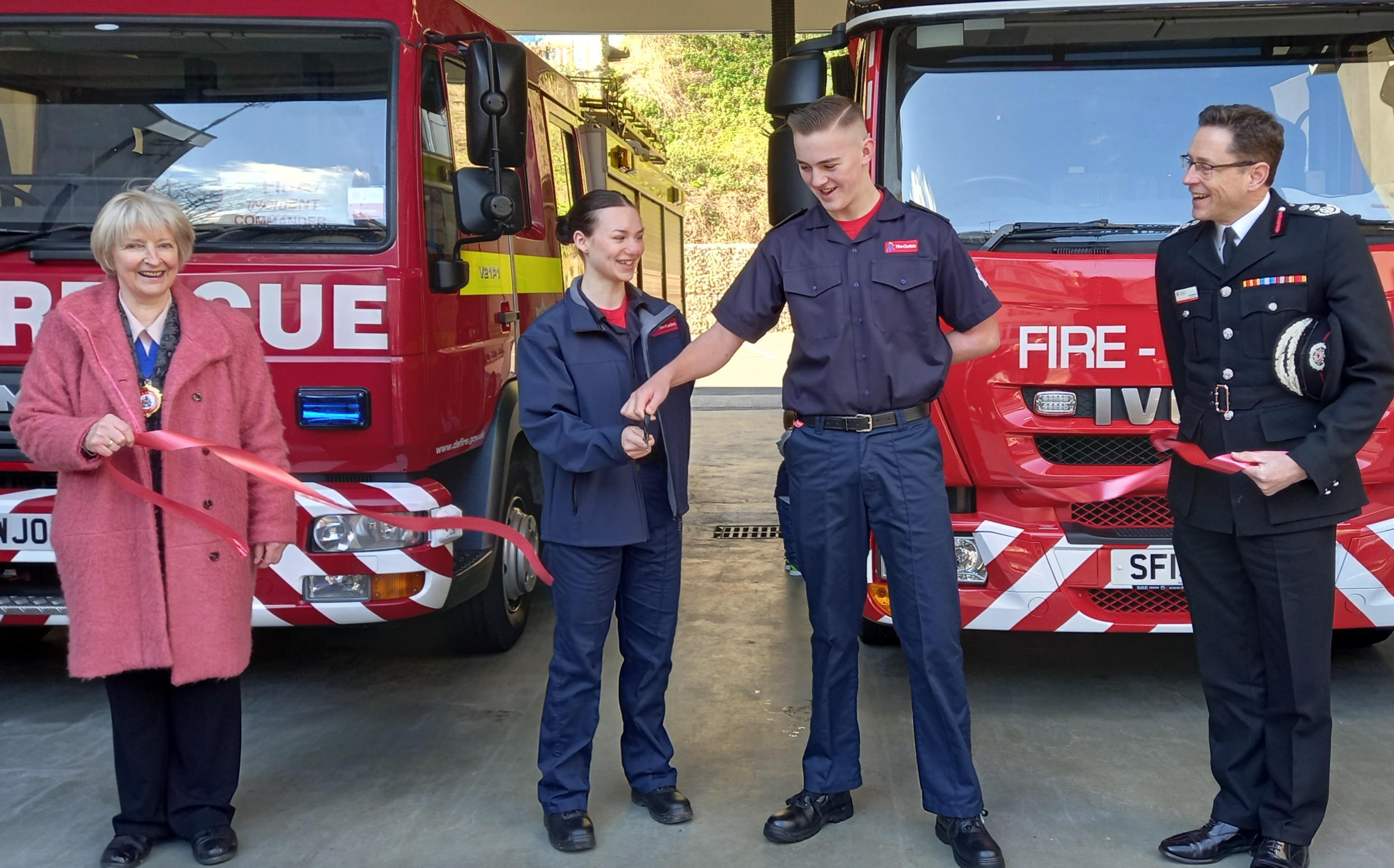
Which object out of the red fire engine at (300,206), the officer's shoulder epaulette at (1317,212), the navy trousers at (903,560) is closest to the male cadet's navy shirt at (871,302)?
the navy trousers at (903,560)

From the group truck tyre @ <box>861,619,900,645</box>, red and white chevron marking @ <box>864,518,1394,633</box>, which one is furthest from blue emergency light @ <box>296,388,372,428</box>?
truck tyre @ <box>861,619,900,645</box>

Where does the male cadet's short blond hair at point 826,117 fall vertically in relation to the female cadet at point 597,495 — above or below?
above

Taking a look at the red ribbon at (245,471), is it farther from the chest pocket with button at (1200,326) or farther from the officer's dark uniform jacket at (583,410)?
the chest pocket with button at (1200,326)

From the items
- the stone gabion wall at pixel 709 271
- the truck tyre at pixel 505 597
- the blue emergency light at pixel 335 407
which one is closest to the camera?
the blue emergency light at pixel 335 407

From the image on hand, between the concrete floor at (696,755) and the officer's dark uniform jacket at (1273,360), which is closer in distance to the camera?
the officer's dark uniform jacket at (1273,360)

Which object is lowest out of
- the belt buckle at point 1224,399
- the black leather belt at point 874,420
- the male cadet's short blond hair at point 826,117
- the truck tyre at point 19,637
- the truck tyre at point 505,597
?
the truck tyre at point 19,637

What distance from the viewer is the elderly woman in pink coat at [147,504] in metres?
3.42

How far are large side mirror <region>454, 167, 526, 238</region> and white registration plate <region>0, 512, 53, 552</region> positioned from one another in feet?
5.44

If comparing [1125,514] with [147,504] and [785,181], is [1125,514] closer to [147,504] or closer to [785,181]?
[785,181]

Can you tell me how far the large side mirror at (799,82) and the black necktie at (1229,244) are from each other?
5.09ft

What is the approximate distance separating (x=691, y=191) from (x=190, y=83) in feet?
97.2

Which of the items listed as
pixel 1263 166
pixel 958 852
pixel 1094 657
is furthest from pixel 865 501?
pixel 1094 657

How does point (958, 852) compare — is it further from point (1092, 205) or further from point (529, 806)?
point (1092, 205)

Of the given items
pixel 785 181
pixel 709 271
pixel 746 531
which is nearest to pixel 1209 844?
pixel 785 181
